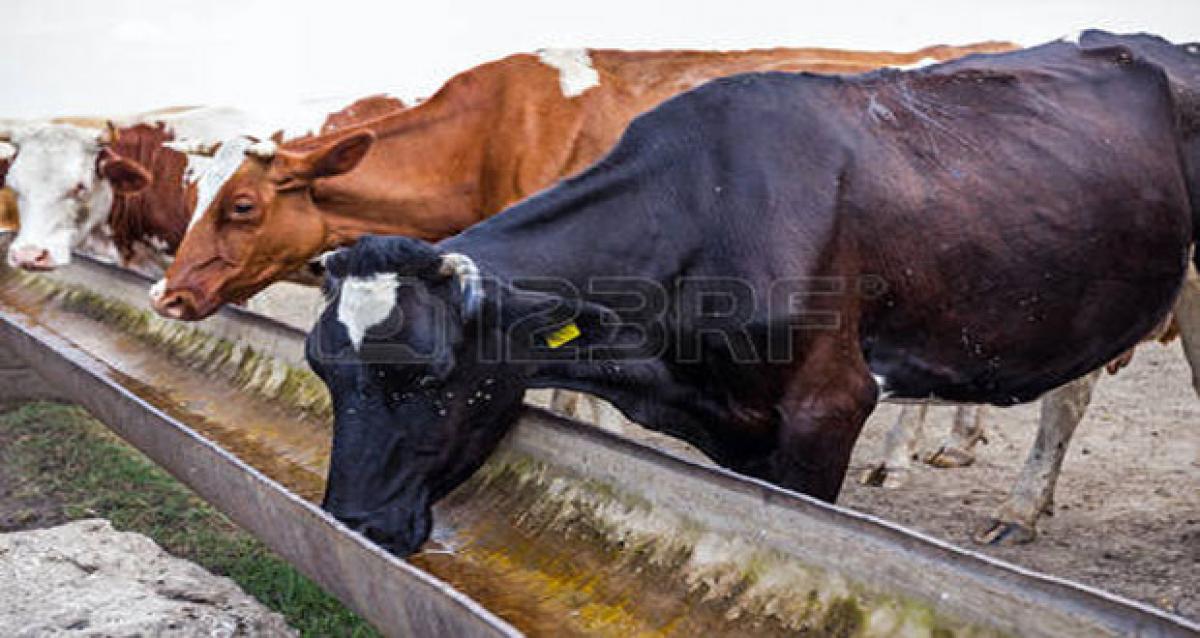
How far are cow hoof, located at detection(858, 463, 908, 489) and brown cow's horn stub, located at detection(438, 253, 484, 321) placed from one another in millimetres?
2967

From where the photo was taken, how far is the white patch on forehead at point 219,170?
16.0 feet

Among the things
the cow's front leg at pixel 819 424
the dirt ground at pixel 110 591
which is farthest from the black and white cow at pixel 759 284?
the dirt ground at pixel 110 591

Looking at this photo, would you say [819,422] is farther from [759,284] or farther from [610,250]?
[610,250]

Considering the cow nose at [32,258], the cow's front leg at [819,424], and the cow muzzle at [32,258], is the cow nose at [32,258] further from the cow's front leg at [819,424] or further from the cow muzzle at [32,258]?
the cow's front leg at [819,424]

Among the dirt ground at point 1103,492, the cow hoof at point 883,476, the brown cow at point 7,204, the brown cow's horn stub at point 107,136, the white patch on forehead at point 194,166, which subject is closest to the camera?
the dirt ground at point 1103,492

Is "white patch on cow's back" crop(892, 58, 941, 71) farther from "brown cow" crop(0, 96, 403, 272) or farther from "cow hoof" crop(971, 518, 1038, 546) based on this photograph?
"brown cow" crop(0, 96, 403, 272)

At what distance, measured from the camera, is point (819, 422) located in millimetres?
3238

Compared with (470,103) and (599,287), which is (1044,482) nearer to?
(599,287)

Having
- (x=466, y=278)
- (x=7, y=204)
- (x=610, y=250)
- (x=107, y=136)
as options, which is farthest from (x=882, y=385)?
(x=7, y=204)

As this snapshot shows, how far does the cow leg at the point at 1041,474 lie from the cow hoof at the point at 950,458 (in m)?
0.88

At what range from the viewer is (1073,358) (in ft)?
12.6

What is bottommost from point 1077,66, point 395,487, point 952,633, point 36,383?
point 36,383

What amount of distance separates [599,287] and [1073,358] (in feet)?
5.33

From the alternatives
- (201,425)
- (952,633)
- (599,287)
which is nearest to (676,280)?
(599,287)
